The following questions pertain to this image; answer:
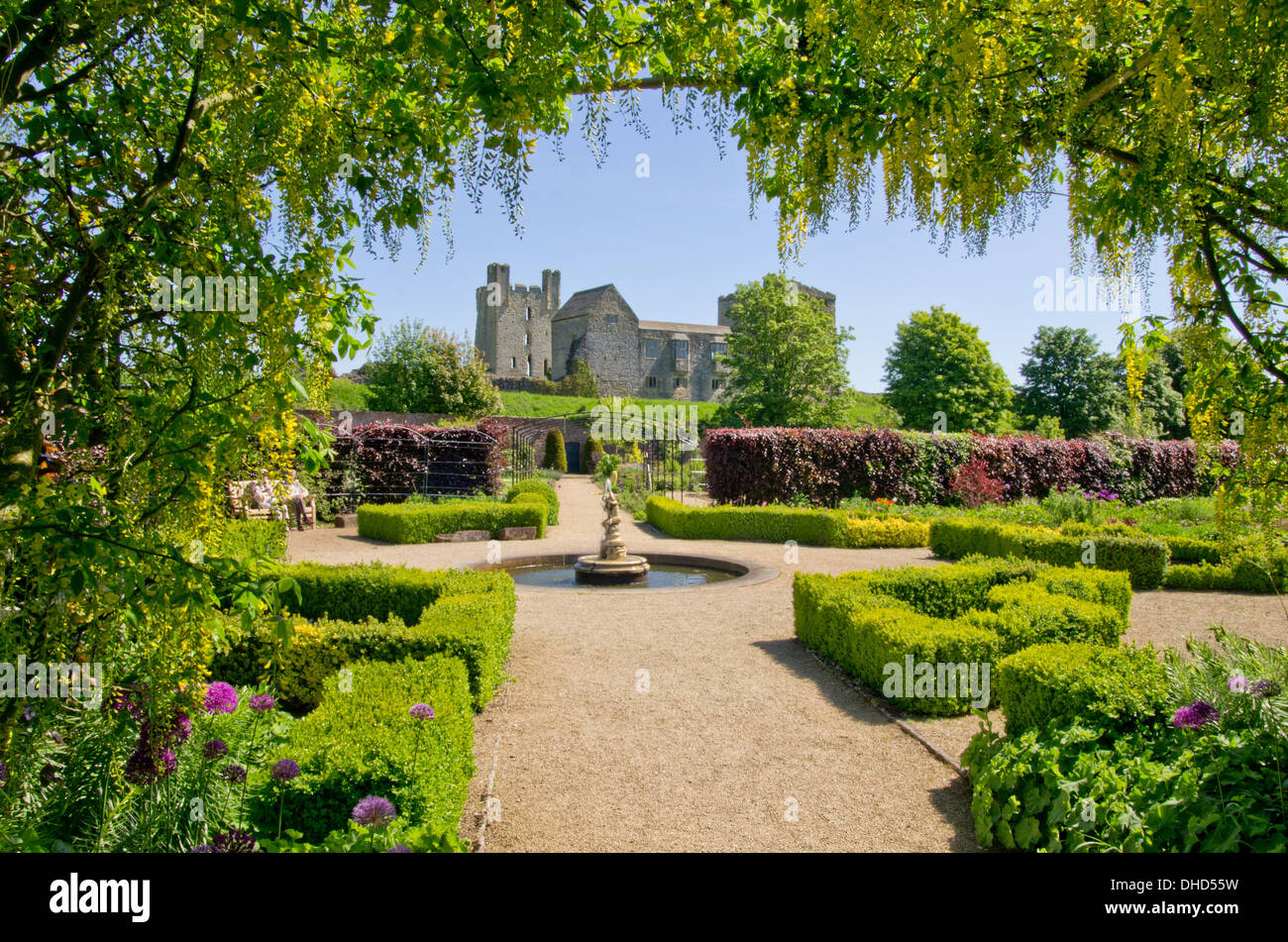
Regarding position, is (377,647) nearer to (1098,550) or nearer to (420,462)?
(1098,550)

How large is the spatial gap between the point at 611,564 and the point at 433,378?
24354 millimetres

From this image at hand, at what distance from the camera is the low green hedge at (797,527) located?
14.3 m

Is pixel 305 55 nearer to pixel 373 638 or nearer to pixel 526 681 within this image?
pixel 373 638

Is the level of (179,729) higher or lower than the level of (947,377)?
lower

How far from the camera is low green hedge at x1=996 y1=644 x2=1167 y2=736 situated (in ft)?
11.8

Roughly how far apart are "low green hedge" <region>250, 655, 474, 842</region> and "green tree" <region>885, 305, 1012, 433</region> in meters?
33.4

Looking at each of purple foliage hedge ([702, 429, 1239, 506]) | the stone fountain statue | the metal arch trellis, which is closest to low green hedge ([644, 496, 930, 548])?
purple foliage hedge ([702, 429, 1239, 506])

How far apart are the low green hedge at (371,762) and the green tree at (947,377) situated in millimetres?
33446

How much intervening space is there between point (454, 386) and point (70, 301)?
1216 inches

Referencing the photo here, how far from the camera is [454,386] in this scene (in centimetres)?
3234

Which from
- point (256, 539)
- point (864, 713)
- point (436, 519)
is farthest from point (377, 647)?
point (436, 519)

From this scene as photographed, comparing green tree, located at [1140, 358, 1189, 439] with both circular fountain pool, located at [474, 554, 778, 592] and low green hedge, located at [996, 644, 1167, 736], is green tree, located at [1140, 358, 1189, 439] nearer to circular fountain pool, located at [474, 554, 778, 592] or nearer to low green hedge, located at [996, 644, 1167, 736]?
circular fountain pool, located at [474, 554, 778, 592]

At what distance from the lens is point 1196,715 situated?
3062 mm
